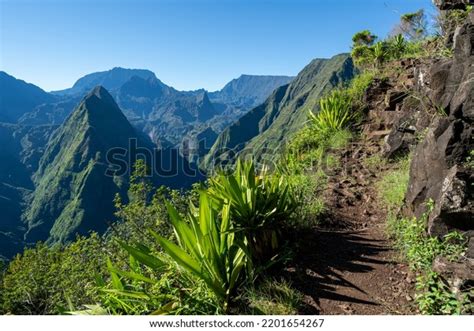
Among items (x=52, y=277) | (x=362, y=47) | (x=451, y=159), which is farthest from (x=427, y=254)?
(x=362, y=47)

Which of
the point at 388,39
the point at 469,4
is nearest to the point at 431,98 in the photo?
the point at 469,4

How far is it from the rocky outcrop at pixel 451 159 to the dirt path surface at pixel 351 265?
Result: 68 cm

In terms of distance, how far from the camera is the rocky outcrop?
156 inches

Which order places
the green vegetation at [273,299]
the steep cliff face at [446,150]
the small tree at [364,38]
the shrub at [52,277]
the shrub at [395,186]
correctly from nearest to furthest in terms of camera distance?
the green vegetation at [273,299]
the steep cliff face at [446,150]
the shrub at [395,186]
the shrub at [52,277]
the small tree at [364,38]

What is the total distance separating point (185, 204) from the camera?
851 centimetres

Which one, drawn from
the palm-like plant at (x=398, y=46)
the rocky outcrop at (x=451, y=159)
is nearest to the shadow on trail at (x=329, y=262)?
the rocky outcrop at (x=451, y=159)

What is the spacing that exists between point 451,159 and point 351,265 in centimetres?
182

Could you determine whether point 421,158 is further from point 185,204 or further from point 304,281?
point 185,204

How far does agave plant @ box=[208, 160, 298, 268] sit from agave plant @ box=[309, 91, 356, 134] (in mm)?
6060

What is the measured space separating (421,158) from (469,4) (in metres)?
4.87

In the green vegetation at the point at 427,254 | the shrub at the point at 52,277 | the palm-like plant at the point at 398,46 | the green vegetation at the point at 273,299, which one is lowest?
the shrub at the point at 52,277

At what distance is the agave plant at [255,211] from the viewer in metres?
4.48

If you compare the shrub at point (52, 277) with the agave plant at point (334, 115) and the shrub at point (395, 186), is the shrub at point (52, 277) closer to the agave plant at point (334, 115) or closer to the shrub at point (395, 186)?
the shrub at point (395, 186)

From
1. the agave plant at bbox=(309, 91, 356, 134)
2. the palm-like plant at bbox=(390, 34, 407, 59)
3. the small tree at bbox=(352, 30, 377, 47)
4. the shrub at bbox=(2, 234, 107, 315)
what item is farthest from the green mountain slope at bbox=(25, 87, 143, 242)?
the agave plant at bbox=(309, 91, 356, 134)
